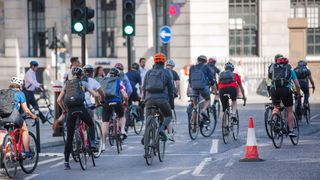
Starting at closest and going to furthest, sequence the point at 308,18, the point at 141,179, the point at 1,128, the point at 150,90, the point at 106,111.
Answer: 1. the point at 141,179
2. the point at 1,128
3. the point at 150,90
4. the point at 106,111
5. the point at 308,18

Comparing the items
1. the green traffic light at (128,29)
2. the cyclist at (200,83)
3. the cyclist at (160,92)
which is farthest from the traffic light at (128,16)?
the cyclist at (160,92)

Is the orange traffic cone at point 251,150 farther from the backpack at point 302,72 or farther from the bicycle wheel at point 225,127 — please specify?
the backpack at point 302,72

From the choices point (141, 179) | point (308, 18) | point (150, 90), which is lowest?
point (141, 179)

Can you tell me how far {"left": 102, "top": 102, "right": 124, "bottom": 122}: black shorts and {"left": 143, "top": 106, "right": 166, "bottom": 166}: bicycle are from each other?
78.4 inches

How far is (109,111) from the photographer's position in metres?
18.8

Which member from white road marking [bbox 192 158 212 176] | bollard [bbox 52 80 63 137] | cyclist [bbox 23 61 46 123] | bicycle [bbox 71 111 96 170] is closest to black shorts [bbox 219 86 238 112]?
bollard [bbox 52 80 63 137]

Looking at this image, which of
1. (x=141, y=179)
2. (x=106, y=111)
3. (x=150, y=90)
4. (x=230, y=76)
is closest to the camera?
(x=141, y=179)

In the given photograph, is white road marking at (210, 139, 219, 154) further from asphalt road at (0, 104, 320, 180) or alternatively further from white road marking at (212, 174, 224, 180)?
white road marking at (212, 174, 224, 180)

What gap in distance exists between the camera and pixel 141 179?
14.4m

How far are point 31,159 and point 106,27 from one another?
97.4 ft

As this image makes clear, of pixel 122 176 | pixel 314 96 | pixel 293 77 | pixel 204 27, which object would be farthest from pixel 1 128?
pixel 204 27

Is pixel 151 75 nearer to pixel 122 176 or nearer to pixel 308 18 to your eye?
pixel 122 176

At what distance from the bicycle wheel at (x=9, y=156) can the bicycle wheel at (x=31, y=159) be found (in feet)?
1.29

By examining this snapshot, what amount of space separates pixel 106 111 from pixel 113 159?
1571 mm
